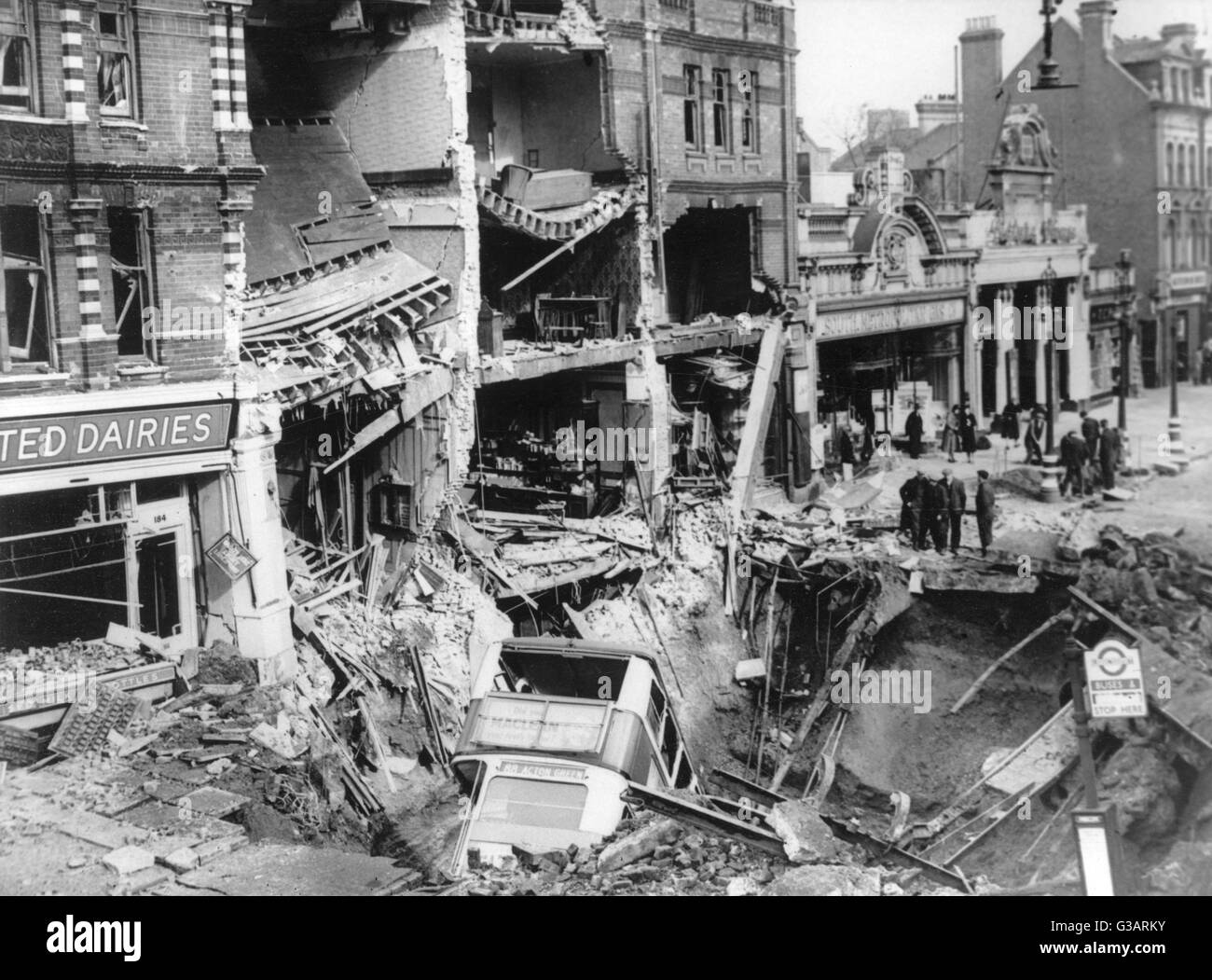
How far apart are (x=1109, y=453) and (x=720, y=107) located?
1190cm

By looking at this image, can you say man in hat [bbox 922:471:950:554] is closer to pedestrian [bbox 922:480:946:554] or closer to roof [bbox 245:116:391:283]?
pedestrian [bbox 922:480:946:554]

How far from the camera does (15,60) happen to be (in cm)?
1496

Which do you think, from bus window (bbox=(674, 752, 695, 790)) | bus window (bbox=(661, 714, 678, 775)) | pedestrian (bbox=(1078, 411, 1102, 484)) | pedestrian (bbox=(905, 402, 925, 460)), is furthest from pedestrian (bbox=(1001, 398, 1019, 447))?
bus window (bbox=(661, 714, 678, 775))

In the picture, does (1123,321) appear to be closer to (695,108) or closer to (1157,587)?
(1157,587)

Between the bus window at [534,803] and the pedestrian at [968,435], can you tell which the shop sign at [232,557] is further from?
the pedestrian at [968,435]

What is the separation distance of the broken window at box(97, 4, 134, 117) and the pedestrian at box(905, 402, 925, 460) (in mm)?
21040

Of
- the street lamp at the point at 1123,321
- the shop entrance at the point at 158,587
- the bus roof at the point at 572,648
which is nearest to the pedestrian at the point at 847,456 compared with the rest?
the street lamp at the point at 1123,321

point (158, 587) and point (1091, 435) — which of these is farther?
point (1091, 435)

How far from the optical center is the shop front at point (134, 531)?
1516 centimetres

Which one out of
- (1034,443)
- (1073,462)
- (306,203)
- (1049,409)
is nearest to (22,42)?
(306,203)

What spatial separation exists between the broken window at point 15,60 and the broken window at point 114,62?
86 cm

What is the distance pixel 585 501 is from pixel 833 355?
10059mm

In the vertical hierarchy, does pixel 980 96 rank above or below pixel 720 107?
above

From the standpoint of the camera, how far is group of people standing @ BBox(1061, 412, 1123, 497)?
25094 mm
